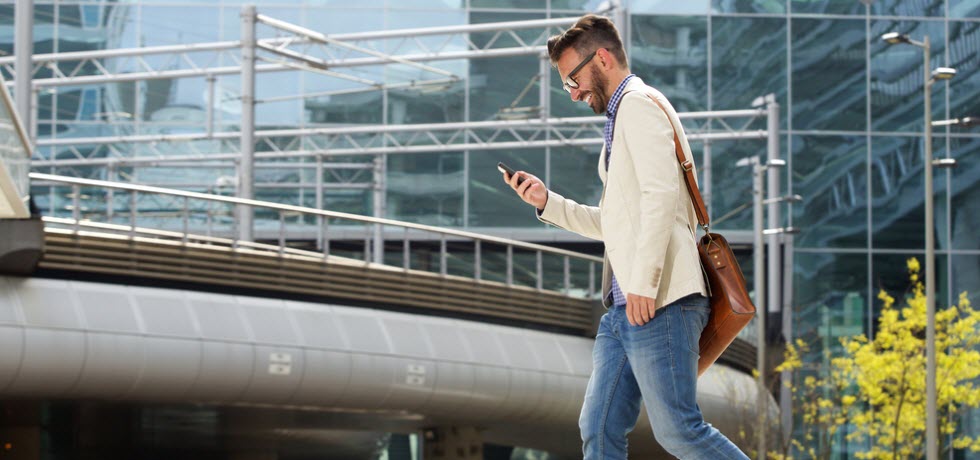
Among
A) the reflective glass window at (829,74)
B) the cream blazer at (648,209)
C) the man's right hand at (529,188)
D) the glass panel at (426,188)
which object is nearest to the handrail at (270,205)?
the man's right hand at (529,188)

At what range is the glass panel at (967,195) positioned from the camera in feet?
161

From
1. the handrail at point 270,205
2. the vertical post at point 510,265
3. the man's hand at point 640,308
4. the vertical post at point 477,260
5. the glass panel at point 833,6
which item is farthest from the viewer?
the glass panel at point 833,6

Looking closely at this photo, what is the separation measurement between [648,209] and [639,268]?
197 mm

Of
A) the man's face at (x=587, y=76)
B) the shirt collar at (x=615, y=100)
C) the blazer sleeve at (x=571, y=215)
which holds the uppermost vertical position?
the man's face at (x=587, y=76)

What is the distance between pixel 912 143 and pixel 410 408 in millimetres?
29248

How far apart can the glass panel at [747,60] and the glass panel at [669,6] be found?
0.59m

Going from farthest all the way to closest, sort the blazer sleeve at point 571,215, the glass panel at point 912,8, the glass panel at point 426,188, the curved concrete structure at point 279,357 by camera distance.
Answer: the glass panel at point 912,8 < the glass panel at point 426,188 < the curved concrete structure at point 279,357 < the blazer sleeve at point 571,215

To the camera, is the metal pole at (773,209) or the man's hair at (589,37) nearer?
the man's hair at (589,37)

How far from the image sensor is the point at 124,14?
4684 centimetres

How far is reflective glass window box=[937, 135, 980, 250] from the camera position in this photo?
4903cm

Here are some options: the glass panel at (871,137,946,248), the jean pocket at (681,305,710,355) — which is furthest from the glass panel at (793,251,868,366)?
the jean pocket at (681,305,710,355)

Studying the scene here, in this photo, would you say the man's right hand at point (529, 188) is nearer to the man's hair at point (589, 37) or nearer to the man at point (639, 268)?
the man at point (639, 268)

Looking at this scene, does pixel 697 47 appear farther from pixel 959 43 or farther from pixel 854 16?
pixel 959 43

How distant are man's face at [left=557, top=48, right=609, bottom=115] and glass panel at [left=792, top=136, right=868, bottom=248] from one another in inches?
1693
